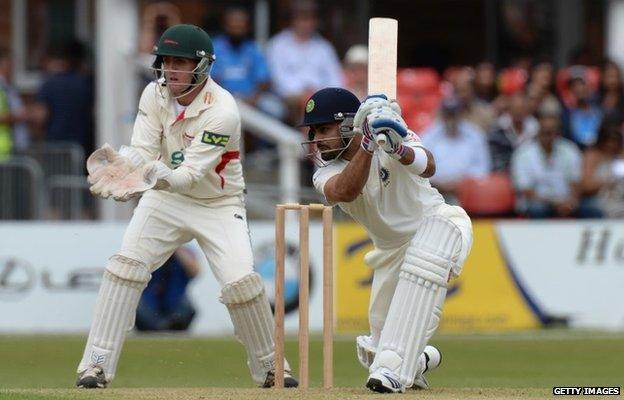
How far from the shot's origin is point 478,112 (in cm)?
1389

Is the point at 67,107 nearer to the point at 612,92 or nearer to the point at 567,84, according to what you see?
the point at 567,84

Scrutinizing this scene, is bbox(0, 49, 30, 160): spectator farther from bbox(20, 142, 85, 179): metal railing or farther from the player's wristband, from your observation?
the player's wristband

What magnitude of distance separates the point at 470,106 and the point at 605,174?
133cm

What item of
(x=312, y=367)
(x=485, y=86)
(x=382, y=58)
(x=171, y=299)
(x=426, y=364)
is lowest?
(x=171, y=299)

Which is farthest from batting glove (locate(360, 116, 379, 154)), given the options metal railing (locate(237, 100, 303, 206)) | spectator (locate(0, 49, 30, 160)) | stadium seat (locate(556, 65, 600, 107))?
stadium seat (locate(556, 65, 600, 107))

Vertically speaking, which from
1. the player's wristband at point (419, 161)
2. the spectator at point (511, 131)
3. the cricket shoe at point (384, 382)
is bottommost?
the cricket shoe at point (384, 382)

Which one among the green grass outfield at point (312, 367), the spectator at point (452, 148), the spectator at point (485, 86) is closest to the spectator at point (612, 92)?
the spectator at point (485, 86)

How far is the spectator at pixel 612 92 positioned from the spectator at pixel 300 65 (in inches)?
90.9

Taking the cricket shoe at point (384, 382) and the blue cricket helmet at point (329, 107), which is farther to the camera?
the blue cricket helmet at point (329, 107)

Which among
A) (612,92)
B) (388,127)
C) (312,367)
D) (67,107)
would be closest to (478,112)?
(612,92)

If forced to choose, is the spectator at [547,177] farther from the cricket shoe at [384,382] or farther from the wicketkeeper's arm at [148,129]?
the cricket shoe at [384,382]

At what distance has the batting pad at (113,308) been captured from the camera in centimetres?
785

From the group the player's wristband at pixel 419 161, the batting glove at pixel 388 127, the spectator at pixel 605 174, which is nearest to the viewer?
the batting glove at pixel 388 127

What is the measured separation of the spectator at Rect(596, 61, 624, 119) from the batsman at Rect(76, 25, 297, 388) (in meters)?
6.52
